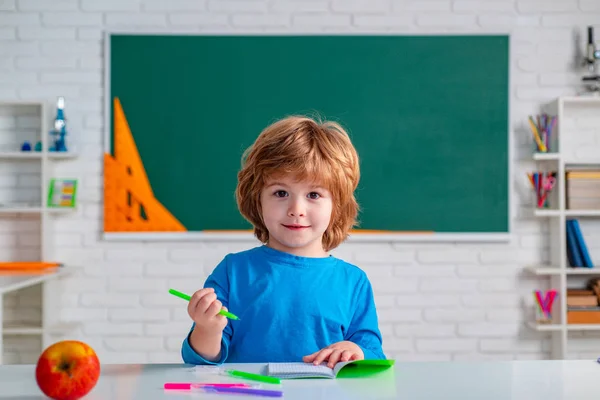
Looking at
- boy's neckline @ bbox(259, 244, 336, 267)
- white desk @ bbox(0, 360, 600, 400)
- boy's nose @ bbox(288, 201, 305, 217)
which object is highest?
boy's nose @ bbox(288, 201, 305, 217)

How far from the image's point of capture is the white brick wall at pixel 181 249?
11.5 feet

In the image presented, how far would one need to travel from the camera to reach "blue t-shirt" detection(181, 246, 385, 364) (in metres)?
1.36

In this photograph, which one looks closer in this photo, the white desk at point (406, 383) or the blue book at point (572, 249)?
the white desk at point (406, 383)

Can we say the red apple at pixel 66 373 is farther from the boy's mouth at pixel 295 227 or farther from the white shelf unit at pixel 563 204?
the white shelf unit at pixel 563 204

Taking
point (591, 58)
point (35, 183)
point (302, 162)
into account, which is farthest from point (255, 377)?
point (591, 58)

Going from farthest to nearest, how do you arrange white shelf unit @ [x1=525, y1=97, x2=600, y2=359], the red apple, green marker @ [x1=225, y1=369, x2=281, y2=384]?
1. white shelf unit @ [x1=525, y1=97, x2=600, y2=359]
2. green marker @ [x1=225, y1=369, x2=281, y2=384]
3. the red apple

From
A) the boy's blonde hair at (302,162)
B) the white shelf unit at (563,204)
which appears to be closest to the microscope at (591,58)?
the white shelf unit at (563,204)

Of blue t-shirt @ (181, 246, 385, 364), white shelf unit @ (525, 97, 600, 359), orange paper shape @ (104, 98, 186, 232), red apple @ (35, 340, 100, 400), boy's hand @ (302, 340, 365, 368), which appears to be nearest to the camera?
red apple @ (35, 340, 100, 400)

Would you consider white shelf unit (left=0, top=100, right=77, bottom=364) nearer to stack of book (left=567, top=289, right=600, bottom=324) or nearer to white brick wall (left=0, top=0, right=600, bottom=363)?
white brick wall (left=0, top=0, right=600, bottom=363)

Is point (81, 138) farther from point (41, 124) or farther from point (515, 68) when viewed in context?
point (515, 68)

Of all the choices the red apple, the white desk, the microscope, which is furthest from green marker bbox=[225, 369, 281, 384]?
the microscope

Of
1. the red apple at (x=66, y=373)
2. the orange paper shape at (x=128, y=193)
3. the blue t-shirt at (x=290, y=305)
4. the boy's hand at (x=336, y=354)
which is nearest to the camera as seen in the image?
the red apple at (x=66, y=373)

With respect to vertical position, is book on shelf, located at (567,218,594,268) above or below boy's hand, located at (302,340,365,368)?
above

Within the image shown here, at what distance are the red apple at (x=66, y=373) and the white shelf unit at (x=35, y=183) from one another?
7.56 feet
